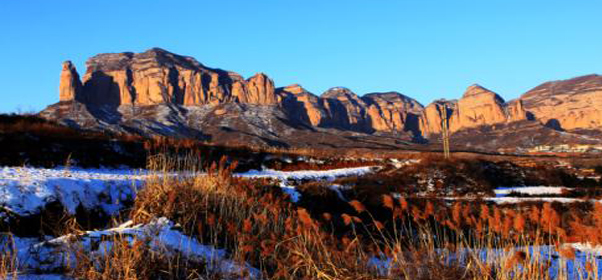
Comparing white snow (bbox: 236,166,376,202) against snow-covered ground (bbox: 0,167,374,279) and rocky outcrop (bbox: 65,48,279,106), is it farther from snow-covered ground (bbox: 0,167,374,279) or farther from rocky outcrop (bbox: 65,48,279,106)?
rocky outcrop (bbox: 65,48,279,106)

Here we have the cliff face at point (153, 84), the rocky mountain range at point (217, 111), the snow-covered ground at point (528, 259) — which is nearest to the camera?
the snow-covered ground at point (528, 259)

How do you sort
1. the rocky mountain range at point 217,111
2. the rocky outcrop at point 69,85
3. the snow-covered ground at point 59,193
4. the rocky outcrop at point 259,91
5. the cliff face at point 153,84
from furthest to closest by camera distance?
1. the rocky outcrop at point 259,91
2. the cliff face at point 153,84
3. the rocky outcrop at point 69,85
4. the rocky mountain range at point 217,111
5. the snow-covered ground at point 59,193

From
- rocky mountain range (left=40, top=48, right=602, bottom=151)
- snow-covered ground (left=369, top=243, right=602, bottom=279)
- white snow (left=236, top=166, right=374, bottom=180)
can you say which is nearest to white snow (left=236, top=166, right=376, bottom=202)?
white snow (left=236, top=166, right=374, bottom=180)

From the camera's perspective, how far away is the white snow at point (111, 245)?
366cm

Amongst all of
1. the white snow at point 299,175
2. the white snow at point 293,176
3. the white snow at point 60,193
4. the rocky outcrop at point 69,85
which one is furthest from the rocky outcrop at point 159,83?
the white snow at point 60,193

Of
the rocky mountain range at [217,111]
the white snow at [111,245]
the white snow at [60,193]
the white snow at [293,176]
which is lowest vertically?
the white snow at [293,176]

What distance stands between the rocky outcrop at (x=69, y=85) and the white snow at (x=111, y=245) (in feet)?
525

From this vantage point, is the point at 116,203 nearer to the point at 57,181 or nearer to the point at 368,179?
the point at 57,181

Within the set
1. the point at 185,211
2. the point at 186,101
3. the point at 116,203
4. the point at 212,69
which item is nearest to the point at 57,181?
the point at 116,203

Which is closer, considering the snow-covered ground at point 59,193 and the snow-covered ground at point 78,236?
the snow-covered ground at point 78,236

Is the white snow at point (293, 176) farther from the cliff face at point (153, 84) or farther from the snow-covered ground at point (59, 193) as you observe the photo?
the cliff face at point (153, 84)

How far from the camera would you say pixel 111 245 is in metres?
3.96

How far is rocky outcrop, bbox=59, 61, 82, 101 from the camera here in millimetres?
145500

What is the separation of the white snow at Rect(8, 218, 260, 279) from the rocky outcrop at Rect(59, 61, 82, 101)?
15997 centimetres
